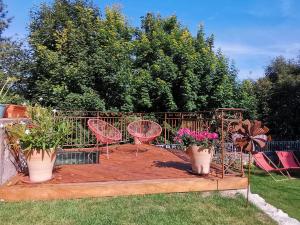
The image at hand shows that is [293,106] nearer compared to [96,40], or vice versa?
[96,40]

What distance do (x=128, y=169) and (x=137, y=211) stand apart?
2.03 metres

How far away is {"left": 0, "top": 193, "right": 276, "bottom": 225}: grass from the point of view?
3891mm

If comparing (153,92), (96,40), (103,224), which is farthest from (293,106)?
(103,224)

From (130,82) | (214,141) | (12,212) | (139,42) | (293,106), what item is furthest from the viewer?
(293,106)

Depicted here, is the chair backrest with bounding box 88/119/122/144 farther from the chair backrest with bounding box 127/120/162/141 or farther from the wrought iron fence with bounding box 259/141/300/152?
the wrought iron fence with bounding box 259/141/300/152

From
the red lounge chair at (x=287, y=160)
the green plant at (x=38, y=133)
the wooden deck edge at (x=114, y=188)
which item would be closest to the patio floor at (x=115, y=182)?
the wooden deck edge at (x=114, y=188)

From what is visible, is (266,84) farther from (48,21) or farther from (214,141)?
(214,141)

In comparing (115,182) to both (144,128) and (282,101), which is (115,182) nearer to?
(144,128)

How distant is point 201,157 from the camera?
5.44 metres

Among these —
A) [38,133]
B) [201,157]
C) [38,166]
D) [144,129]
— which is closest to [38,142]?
[38,133]

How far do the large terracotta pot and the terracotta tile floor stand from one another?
18cm

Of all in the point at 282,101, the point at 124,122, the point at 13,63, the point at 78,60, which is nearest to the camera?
the point at 124,122

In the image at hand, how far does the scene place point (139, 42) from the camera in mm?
12391

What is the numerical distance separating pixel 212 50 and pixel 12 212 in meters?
10.2
